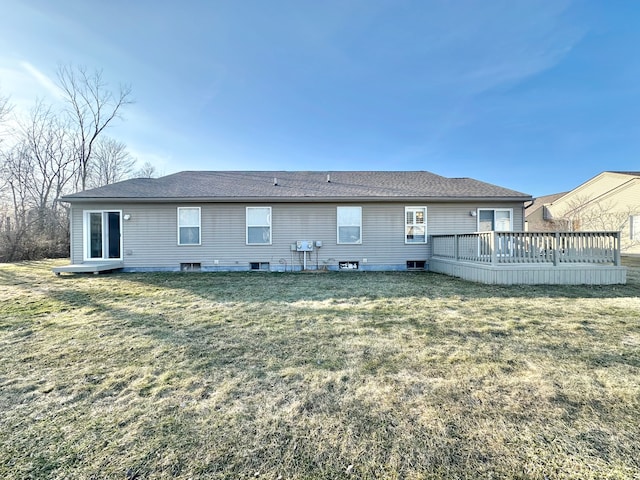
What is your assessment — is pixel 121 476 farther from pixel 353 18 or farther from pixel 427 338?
pixel 353 18

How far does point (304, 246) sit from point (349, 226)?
175 centimetres

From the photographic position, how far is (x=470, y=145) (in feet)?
60.3

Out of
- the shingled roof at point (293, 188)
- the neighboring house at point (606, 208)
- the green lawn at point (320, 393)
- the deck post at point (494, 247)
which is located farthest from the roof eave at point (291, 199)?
the neighboring house at point (606, 208)

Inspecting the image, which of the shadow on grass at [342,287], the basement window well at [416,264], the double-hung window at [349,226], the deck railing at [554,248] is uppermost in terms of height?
the double-hung window at [349,226]

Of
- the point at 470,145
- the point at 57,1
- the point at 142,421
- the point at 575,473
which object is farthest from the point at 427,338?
the point at 470,145

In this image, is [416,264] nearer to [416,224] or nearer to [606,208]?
[416,224]

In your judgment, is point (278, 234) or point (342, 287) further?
point (278, 234)

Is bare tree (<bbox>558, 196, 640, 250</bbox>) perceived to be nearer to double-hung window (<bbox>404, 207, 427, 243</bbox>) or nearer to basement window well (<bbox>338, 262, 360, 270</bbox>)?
double-hung window (<bbox>404, 207, 427, 243</bbox>)

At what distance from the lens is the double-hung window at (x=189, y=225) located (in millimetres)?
9562

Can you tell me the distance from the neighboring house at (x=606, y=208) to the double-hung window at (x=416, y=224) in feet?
24.8

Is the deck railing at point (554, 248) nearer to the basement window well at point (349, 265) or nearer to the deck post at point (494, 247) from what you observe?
the deck post at point (494, 247)

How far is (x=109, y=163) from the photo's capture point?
2252 centimetres

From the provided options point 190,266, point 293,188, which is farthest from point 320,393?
point 190,266

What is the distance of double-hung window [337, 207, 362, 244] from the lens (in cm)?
975
